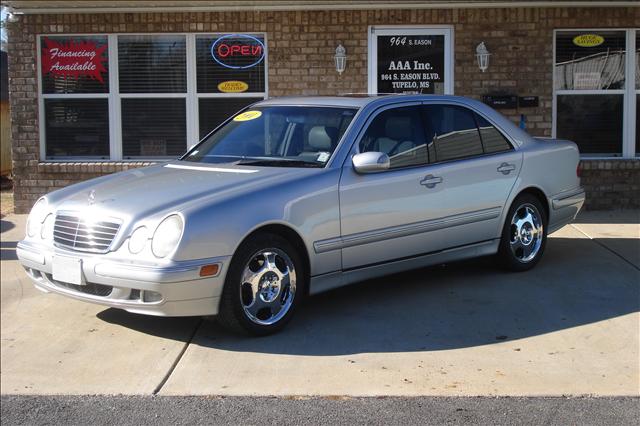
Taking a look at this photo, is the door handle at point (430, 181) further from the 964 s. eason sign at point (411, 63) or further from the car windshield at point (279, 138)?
the 964 s. eason sign at point (411, 63)

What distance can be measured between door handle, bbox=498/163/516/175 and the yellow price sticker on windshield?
85.5 inches

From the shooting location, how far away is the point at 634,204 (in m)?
11.3

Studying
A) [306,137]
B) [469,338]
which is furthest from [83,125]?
[469,338]

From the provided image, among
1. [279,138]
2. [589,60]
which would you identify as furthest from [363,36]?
[279,138]

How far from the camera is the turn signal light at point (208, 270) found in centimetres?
548

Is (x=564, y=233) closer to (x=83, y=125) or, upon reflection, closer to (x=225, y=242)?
(x=225, y=242)

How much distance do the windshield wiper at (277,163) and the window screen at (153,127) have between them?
498 cm

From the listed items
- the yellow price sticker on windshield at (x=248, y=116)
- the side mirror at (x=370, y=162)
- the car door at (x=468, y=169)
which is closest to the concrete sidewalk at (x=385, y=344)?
the car door at (x=468, y=169)

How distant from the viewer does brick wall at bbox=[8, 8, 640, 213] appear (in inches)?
437

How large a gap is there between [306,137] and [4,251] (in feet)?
13.4

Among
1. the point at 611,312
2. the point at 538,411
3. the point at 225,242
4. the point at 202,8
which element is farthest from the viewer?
the point at 202,8

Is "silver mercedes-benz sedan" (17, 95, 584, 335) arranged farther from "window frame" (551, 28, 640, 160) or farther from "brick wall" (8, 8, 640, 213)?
"window frame" (551, 28, 640, 160)

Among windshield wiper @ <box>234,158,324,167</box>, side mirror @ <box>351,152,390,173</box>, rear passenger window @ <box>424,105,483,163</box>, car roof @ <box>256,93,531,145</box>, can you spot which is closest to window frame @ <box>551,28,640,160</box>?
car roof @ <box>256,93,531,145</box>

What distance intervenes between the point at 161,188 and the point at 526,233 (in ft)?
11.4
